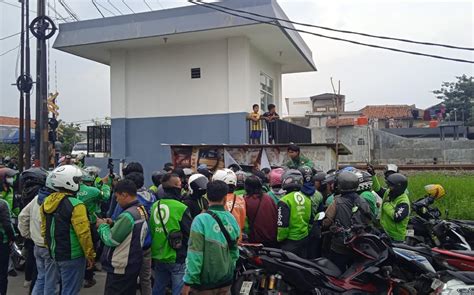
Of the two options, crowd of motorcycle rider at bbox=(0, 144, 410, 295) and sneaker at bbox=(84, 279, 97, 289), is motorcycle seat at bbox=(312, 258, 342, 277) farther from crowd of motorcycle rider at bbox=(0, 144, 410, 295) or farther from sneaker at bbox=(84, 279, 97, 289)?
sneaker at bbox=(84, 279, 97, 289)

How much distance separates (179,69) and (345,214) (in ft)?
34.1

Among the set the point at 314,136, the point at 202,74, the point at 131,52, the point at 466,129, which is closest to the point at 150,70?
the point at 131,52

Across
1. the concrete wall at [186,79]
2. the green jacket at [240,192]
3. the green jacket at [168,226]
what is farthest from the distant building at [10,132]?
the green jacket at [168,226]

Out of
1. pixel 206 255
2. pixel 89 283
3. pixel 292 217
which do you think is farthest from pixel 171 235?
pixel 89 283

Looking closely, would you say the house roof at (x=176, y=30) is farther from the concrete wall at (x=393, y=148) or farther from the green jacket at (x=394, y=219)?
the concrete wall at (x=393, y=148)

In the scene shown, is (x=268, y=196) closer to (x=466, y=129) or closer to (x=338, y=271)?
(x=338, y=271)

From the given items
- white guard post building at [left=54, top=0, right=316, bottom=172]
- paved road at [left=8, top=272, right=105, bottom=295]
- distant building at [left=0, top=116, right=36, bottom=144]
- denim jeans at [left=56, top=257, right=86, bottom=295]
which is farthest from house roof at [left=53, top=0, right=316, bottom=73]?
denim jeans at [left=56, top=257, right=86, bottom=295]

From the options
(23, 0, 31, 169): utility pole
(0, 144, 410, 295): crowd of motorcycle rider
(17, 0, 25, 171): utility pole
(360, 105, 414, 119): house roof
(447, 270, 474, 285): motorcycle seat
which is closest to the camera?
(0, 144, 410, 295): crowd of motorcycle rider

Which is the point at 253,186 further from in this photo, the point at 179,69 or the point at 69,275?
the point at 179,69

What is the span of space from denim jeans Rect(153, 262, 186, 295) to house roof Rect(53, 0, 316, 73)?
8.57m

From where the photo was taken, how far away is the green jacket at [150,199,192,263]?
15.6 ft

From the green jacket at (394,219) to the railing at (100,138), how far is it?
38.6 feet

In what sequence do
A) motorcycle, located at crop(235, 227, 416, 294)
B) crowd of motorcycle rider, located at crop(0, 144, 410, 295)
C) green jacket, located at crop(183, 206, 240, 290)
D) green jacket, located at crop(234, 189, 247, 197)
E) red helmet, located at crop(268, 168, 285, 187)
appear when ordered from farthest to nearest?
red helmet, located at crop(268, 168, 285, 187) < green jacket, located at crop(234, 189, 247, 197) < motorcycle, located at crop(235, 227, 416, 294) < crowd of motorcycle rider, located at crop(0, 144, 410, 295) < green jacket, located at crop(183, 206, 240, 290)

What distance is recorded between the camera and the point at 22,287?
684cm
